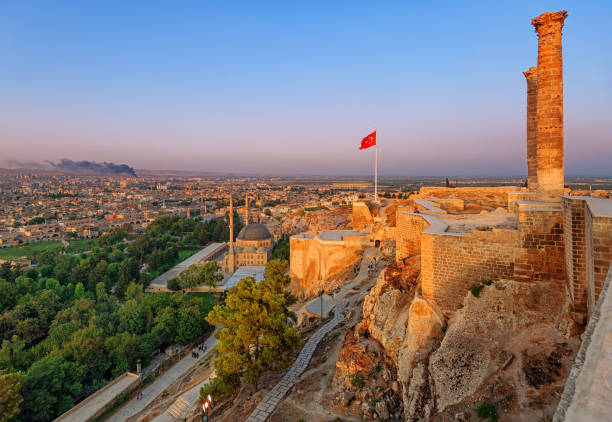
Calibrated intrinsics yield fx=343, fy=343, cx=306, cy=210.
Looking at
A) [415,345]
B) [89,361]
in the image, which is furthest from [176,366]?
[415,345]

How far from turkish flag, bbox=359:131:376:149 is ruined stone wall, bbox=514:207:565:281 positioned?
16354mm

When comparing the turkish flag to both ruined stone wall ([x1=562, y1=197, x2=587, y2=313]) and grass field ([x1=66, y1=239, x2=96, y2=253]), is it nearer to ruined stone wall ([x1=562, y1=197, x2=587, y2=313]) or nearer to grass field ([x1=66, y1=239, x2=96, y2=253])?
ruined stone wall ([x1=562, y1=197, x2=587, y2=313])

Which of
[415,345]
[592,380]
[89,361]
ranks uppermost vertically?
[592,380]

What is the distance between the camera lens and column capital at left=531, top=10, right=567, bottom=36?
712 centimetres

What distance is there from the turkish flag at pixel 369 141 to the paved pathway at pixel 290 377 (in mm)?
13011

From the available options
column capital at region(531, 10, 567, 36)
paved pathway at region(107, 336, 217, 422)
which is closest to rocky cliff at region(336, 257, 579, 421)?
column capital at region(531, 10, 567, 36)

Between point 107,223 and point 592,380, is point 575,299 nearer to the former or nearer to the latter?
point 592,380

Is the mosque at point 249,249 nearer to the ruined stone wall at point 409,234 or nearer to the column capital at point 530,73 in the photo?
the ruined stone wall at point 409,234

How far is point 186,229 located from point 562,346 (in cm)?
6047

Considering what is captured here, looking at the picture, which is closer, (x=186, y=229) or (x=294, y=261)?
(x=294, y=261)

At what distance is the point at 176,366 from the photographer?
17.0m

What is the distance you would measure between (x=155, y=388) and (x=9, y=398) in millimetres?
5071

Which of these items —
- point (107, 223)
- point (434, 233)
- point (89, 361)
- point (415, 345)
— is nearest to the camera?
point (415, 345)

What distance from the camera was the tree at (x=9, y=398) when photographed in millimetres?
11258
